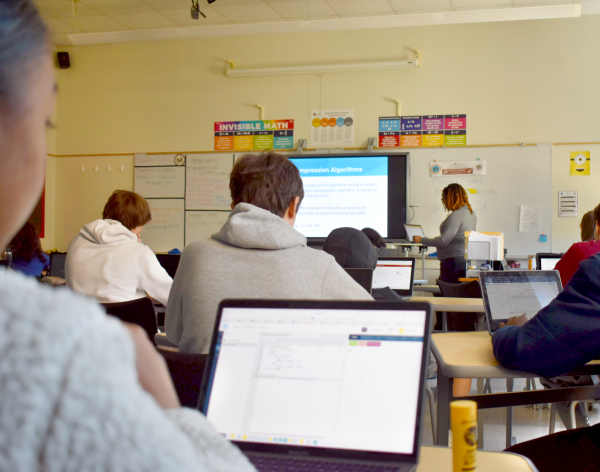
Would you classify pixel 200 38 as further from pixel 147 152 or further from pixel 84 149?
pixel 84 149

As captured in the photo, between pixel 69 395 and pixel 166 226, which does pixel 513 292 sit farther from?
pixel 166 226

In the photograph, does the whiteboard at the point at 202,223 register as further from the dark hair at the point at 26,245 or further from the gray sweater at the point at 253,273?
the gray sweater at the point at 253,273

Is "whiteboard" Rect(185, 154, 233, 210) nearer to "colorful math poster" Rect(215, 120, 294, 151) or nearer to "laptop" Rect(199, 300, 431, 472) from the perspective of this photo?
"colorful math poster" Rect(215, 120, 294, 151)

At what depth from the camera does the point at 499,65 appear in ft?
18.6

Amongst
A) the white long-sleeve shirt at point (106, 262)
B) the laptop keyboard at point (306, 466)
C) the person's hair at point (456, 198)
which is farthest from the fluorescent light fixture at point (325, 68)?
the laptop keyboard at point (306, 466)

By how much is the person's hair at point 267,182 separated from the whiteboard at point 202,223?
4.55m

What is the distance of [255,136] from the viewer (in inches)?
244

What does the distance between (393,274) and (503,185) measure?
2.56 m

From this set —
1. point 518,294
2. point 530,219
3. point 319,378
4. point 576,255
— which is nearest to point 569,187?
point 530,219

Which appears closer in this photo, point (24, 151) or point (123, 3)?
point (24, 151)

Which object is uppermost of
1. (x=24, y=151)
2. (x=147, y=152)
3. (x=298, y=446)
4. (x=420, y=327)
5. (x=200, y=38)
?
(x=200, y=38)

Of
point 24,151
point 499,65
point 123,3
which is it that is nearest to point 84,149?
point 123,3

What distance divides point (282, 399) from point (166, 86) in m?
6.25

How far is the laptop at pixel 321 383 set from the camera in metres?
0.72
